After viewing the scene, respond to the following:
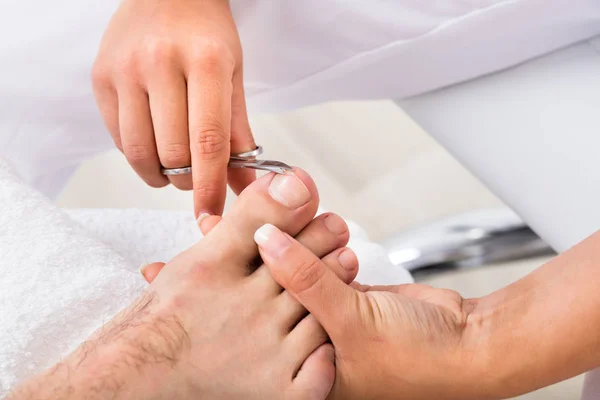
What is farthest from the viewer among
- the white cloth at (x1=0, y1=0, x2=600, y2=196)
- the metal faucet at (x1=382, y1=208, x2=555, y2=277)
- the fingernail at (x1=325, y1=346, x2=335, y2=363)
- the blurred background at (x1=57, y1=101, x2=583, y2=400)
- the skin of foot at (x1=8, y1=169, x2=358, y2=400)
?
the blurred background at (x1=57, y1=101, x2=583, y2=400)

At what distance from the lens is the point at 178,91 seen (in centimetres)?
65

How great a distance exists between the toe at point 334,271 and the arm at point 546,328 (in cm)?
12

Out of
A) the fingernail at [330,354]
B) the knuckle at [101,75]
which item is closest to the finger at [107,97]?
the knuckle at [101,75]

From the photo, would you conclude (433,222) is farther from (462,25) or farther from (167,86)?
(167,86)

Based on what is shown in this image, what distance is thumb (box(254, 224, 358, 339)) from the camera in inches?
23.7

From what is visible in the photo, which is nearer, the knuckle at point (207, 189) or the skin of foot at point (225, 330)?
the skin of foot at point (225, 330)

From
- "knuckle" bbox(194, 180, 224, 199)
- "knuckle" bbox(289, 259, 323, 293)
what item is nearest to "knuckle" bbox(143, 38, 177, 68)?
"knuckle" bbox(194, 180, 224, 199)

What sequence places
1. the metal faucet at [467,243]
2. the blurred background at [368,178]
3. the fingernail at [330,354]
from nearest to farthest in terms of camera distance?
the fingernail at [330,354]
the metal faucet at [467,243]
the blurred background at [368,178]

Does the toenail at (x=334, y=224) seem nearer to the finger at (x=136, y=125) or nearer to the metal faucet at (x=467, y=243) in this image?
the finger at (x=136, y=125)

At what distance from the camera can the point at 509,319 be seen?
593 mm

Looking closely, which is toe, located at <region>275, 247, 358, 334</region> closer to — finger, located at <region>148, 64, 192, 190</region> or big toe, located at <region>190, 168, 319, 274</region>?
big toe, located at <region>190, 168, 319, 274</region>

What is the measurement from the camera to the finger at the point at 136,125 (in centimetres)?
67

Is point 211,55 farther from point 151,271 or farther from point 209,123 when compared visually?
point 151,271

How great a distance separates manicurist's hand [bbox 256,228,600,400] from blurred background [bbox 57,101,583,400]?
1.77ft
